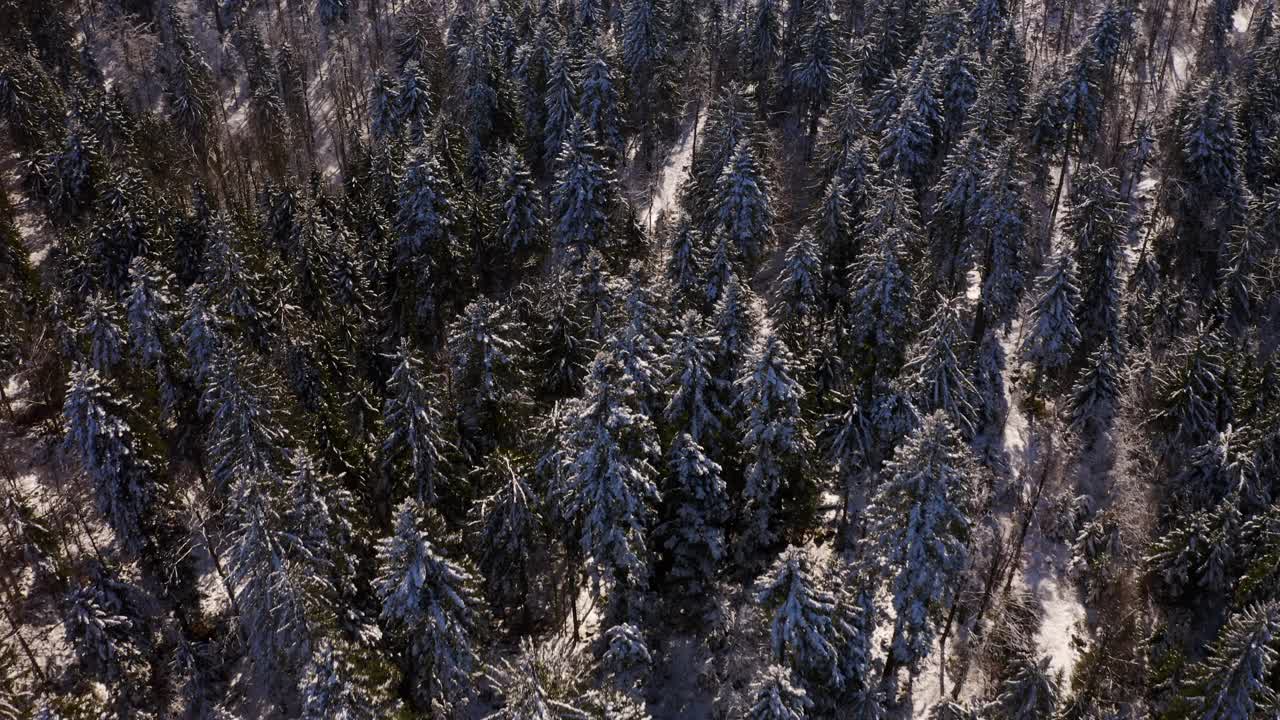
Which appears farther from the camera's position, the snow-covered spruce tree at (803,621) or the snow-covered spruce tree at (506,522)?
the snow-covered spruce tree at (506,522)

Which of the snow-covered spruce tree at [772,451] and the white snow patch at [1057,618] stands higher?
the snow-covered spruce tree at [772,451]

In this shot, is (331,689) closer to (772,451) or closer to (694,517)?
(694,517)

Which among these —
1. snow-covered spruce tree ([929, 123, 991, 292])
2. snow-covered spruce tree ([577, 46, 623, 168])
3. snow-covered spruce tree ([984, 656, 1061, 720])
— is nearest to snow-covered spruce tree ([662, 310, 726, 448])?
snow-covered spruce tree ([984, 656, 1061, 720])

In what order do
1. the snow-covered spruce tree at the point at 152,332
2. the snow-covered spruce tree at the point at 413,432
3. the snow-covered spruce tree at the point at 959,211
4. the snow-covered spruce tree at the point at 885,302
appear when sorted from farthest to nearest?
1. the snow-covered spruce tree at the point at 959,211
2. the snow-covered spruce tree at the point at 152,332
3. the snow-covered spruce tree at the point at 885,302
4. the snow-covered spruce tree at the point at 413,432

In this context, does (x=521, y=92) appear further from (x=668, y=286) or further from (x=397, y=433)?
(x=397, y=433)

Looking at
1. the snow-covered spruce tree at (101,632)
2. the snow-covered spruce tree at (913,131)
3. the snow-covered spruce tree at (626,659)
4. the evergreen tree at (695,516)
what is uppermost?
the snow-covered spruce tree at (913,131)

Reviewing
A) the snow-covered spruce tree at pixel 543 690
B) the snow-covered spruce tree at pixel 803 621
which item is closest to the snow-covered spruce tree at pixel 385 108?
the snow-covered spruce tree at pixel 543 690

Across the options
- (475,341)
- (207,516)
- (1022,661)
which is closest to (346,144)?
(207,516)

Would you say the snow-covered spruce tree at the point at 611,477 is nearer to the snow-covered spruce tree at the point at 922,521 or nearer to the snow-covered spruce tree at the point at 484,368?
the snow-covered spruce tree at the point at 484,368
